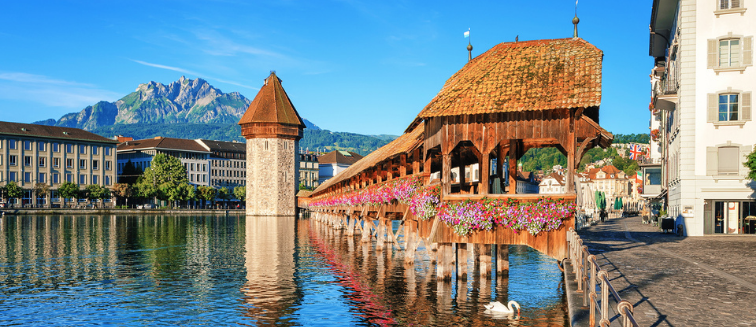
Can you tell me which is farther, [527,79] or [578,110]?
[527,79]

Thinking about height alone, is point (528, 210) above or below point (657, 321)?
above

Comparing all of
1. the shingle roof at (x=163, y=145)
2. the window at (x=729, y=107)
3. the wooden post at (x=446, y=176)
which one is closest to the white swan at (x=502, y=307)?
the wooden post at (x=446, y=176)

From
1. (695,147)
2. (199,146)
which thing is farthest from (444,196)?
(199,146)

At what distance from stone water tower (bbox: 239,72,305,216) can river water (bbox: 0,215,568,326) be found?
73.1 metres

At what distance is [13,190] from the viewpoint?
376 ft

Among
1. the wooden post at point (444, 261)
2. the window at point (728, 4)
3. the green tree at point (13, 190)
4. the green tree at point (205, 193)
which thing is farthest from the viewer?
the green tree at point (205, 193)

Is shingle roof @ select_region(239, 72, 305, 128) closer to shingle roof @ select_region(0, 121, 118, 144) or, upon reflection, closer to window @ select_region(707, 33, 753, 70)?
shingle roof @ select_region(0, 121, 118, 144)

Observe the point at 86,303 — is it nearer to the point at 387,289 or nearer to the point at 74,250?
the point at 387,289

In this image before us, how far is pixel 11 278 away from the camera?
2561cm

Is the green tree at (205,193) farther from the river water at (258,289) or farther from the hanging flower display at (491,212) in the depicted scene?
the hanging flower display at (491,212)

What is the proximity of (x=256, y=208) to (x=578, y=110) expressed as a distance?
323 ft

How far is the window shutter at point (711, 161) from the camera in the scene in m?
33.3

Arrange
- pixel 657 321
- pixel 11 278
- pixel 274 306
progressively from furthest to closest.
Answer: pixel 11 278
pixel 274 306
pixel 657 321

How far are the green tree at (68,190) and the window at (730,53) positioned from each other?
111608 millimetres
